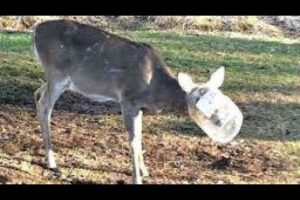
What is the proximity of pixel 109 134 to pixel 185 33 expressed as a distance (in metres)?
1.83

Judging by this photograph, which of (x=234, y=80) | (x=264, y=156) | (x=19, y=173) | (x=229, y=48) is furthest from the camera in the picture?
(x=229, y=48)

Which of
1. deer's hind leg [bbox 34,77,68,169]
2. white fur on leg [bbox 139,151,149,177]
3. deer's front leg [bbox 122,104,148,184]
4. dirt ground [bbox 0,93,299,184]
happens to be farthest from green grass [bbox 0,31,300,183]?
deer's hind leg [bbox 34,77,68,169]

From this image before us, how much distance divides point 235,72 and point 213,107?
192cm

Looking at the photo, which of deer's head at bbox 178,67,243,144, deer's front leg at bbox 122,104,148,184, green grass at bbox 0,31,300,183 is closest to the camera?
deer's head at bbox 178,67,243,144

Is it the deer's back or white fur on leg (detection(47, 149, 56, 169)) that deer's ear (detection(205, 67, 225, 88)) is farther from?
white fur on leg (detection(47, 149, 56, 169))

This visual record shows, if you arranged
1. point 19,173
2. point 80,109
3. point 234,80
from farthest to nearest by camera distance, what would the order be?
point 234,80, point 80,109, point 19,173

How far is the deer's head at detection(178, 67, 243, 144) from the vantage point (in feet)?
15.7

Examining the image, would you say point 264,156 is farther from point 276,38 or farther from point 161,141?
point 276,38

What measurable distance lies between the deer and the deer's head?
0.05ft

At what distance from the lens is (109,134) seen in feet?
18.7

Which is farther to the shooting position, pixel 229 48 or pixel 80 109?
pixel 229 48

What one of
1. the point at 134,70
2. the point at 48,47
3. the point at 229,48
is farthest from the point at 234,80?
the point at 48,47

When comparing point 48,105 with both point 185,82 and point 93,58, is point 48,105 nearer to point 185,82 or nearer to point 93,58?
point 93,58

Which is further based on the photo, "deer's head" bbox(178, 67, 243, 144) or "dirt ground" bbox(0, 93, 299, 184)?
"dirt ground" bbox(0, 93, 299, 184)
